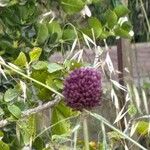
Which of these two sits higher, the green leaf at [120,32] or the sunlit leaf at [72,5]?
the sunlit leaf at [72,5]

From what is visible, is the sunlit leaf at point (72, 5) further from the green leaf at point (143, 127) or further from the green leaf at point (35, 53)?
the green leaf at point (143, 127)

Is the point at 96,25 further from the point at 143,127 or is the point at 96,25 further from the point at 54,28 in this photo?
the point at 143,127

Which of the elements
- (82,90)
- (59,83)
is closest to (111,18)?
(59,83)

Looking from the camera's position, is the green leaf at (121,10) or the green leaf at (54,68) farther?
the green leaf at (121,10)

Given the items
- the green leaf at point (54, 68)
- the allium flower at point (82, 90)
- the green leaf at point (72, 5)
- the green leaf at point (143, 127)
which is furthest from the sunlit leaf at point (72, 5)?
the allium flower at point (82, 90)

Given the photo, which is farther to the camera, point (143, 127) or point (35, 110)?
point (143, 127)

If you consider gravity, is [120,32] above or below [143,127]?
above

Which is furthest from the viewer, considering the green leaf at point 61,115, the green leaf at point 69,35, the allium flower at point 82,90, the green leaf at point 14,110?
the green leaf at point 69,35
